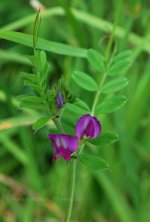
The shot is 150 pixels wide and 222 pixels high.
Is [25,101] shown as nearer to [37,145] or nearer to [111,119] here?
[111,119]

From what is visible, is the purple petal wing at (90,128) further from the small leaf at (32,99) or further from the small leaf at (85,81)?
the small leaf at (85,81)

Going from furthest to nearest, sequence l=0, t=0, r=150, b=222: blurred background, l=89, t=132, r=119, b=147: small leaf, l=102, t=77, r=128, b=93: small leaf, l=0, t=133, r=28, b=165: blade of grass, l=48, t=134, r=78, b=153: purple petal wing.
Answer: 1. l=0, t=133, r=28, b=165: blade of grass
2. l=0, t=0, r=150, b=222: blurred background
3. l=102, t=77, r=128, b=93: small leaf
4. l=89, t=132, r=119, b=147: small leaf
5. l=48, t=134, r=78, b=153: purple petal wing

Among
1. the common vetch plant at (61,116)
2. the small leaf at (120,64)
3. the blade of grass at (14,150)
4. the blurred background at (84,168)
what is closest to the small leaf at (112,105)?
the common vetch plant at (61,116)

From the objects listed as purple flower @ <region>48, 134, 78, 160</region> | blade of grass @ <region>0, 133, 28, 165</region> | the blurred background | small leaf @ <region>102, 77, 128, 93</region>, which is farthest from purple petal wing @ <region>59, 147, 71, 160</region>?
blade of grass @ <region>0, 133, 28, 165</region>

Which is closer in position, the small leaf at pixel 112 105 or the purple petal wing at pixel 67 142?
the purple petal wing at pixel 67 142

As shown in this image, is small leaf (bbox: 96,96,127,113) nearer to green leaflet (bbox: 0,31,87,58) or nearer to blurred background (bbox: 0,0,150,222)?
green leaflet (bbox: 0,31,87,58)
